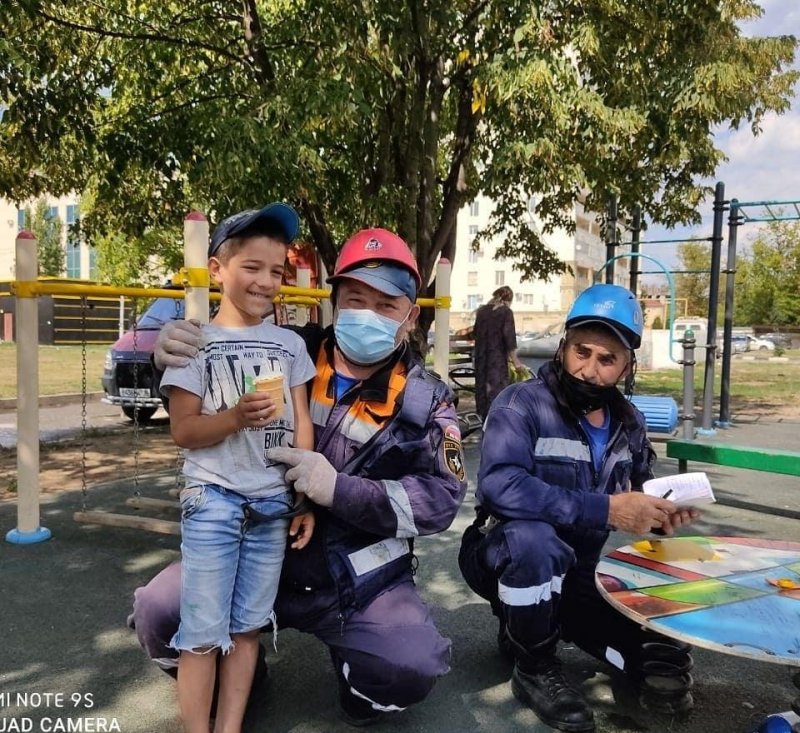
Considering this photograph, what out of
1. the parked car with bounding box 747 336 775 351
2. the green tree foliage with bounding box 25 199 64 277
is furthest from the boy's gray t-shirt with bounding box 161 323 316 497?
the parked car with bounding box 747 336 775 351

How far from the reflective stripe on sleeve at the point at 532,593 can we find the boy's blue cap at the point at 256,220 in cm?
138

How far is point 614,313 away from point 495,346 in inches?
234

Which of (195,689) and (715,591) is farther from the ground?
(715,591)

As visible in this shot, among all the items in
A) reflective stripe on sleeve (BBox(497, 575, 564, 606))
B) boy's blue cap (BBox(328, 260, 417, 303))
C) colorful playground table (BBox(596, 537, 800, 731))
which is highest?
boy's blue cap (BBox(328, 260, 417, 303))

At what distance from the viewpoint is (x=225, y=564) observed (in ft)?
6.82

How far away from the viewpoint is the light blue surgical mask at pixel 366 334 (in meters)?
2.35

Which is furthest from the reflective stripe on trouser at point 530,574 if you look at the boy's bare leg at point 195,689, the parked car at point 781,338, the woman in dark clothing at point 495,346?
the parked car at point 781,338

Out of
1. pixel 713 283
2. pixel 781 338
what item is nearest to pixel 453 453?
pixel 713 283

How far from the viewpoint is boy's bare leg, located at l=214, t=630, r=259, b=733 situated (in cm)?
210

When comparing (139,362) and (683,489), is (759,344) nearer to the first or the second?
(139,362)

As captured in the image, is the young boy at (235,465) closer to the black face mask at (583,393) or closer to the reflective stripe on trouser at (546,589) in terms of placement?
the reflective stripe on trouser at (546,589)

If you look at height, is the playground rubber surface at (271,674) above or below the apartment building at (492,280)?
below

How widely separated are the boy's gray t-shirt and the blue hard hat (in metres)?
1.07

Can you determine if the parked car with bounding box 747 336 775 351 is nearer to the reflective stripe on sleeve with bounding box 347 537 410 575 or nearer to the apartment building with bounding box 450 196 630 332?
the apartment building with bounding box 450 196 630 332
